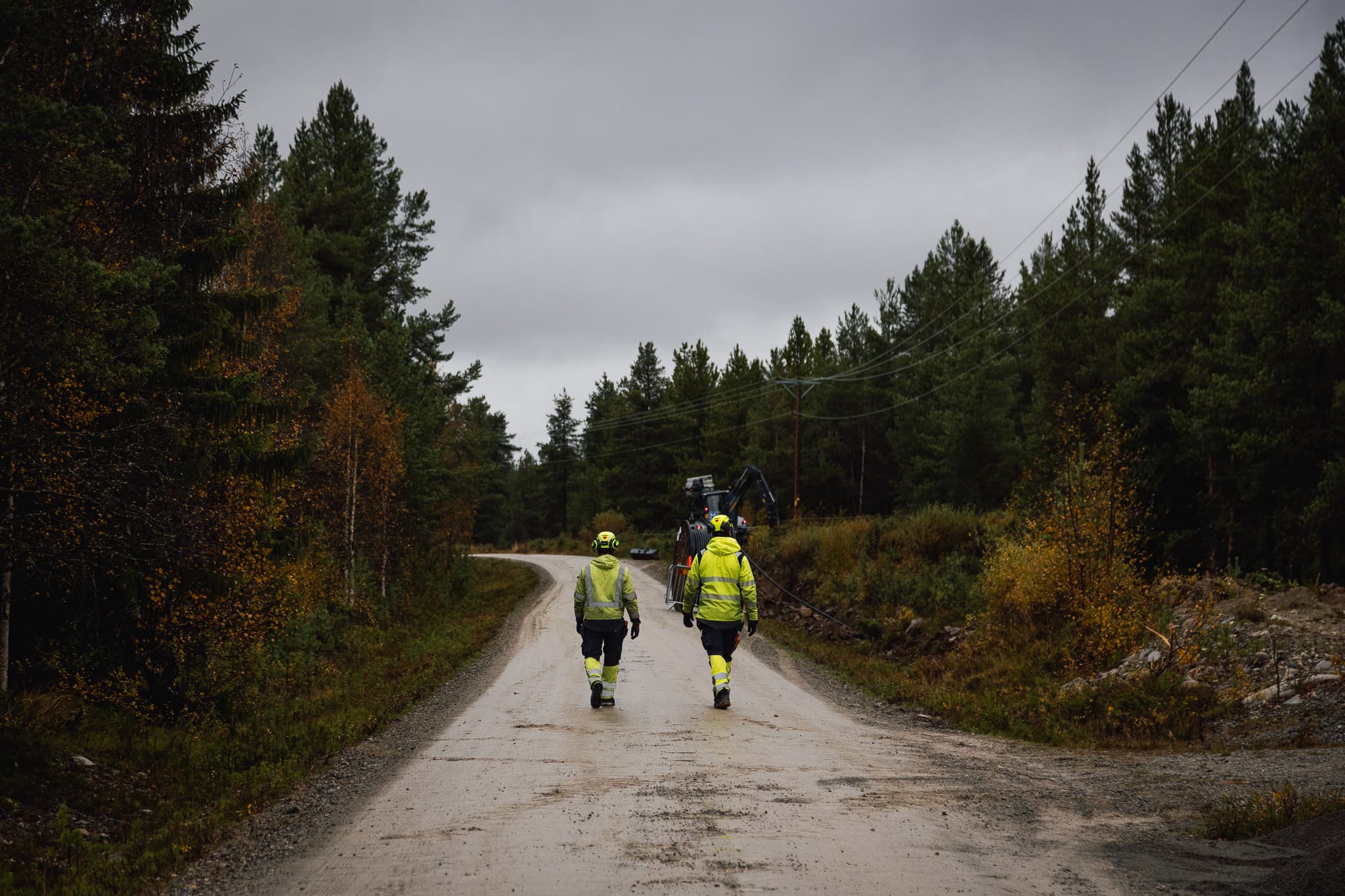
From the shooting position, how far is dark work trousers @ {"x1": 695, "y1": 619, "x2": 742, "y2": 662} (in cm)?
1152

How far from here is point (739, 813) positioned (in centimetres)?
624

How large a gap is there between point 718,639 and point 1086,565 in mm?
5713

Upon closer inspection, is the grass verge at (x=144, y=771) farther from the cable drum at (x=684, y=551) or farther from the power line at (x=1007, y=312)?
the power line at (x=1007, y=312)

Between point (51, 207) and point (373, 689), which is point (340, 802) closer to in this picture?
point (51, 207)

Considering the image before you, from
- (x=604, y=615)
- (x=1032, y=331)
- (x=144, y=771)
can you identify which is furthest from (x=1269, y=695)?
(x=1032, y=331)

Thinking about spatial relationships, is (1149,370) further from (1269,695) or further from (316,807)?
(316,807)

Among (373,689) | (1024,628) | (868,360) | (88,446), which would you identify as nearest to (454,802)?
(88,446)

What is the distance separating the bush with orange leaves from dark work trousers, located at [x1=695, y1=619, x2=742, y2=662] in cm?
475

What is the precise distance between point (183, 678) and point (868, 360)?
5182 centimetres

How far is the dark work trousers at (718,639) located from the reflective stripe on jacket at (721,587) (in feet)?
0.39

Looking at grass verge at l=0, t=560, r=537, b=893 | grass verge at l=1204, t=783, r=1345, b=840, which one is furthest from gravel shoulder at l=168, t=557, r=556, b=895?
grass verge at l=1204, t=783, r=1345, b=840

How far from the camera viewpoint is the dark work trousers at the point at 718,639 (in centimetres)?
1152

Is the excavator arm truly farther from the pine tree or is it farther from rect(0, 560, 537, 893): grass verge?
the pine tree

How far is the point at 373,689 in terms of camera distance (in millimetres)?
14617
